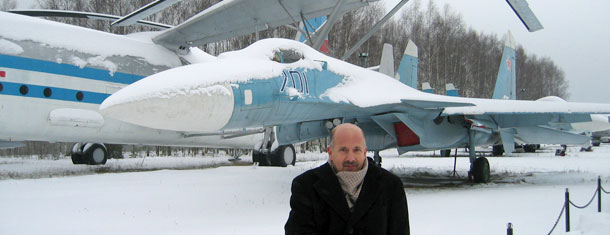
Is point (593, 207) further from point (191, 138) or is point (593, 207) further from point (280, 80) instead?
point (191, 138)

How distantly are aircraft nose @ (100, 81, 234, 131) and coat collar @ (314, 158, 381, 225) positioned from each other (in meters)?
2.81

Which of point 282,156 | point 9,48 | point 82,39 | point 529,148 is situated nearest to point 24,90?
point 9,48

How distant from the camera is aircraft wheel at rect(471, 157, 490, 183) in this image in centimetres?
820

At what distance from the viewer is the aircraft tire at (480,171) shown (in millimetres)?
8203

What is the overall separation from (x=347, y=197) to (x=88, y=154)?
36.9 ft

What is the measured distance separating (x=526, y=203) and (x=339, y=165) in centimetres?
474

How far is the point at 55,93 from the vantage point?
7887 millimetres

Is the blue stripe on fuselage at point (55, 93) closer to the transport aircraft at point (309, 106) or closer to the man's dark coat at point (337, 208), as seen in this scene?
the transport aircraft at point (309, 106)

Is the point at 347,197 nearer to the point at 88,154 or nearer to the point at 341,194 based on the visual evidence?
the point at 341,194

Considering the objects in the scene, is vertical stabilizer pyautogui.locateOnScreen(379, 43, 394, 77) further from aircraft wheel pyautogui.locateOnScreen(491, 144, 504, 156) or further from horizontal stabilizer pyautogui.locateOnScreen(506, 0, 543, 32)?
aircraft wheel pyautogui.locateOnScreen(491, 144, 504, 156)

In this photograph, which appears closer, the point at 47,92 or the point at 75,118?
the point at 47,92

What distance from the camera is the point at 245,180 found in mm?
7254

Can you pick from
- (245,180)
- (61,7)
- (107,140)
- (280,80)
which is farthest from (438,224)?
(61,7)

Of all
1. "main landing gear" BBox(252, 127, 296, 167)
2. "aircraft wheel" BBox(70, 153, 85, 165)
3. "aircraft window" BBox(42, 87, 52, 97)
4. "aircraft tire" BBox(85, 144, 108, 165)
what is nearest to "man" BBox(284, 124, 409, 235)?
"aircraft window" BBox(42, 87, 52, 97)
